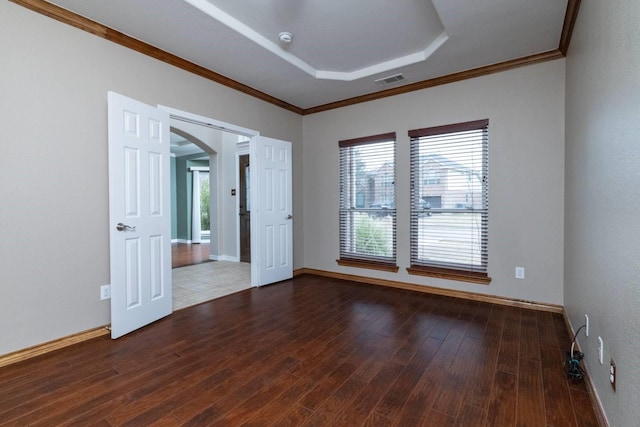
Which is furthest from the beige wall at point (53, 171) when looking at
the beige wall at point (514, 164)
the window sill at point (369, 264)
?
the beige wall at point (514, 164)

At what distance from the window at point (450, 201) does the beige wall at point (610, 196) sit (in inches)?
47.2

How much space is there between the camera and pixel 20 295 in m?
2.28

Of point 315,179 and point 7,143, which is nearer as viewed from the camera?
point 7,143

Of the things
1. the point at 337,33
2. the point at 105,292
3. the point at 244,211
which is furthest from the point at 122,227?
the point at 244,211

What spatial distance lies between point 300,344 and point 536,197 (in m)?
2.90

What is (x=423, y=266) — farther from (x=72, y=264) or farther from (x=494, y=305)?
(x=72, y=264)

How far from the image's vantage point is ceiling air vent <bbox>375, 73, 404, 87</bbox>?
12.4 feet

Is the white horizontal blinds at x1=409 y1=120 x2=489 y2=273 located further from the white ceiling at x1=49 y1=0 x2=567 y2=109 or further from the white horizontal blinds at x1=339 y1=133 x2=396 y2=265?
the white ceiling at x1=49 y1=0 x2=567 y2=109

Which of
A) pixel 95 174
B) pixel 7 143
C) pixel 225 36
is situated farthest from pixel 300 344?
pixel 225 36

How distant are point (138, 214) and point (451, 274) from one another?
139 inches

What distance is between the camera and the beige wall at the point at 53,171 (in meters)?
2.24

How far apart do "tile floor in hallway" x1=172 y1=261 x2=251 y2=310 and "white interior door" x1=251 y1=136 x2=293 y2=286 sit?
1.46 feet

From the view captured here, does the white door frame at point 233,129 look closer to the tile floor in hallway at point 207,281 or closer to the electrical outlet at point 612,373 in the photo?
the tile floor in hallway at point 207,281

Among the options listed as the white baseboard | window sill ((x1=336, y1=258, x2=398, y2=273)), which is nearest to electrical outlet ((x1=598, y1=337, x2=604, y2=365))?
window sill ((x1=336, y1=258, x2=398, y2=273))
